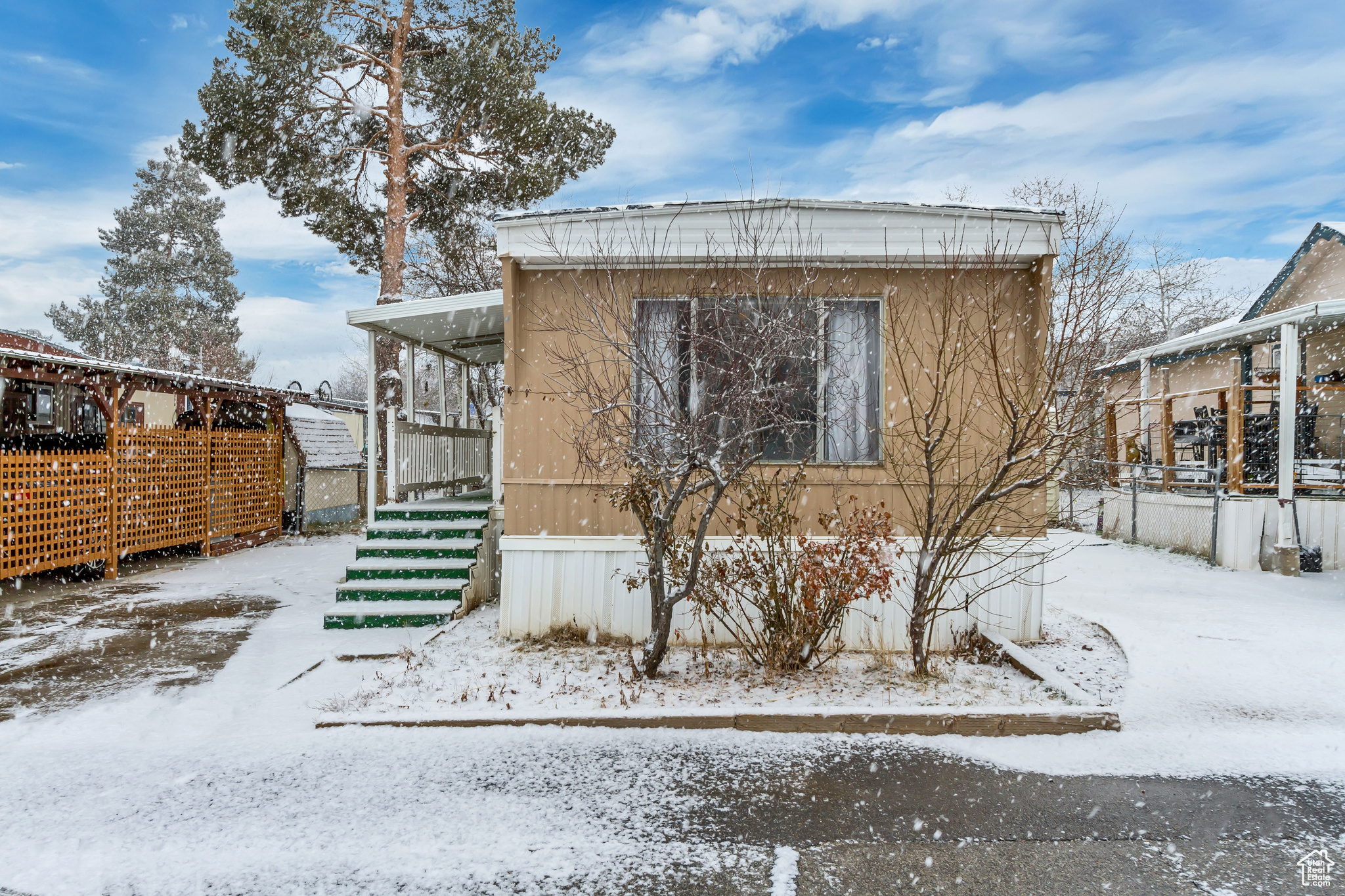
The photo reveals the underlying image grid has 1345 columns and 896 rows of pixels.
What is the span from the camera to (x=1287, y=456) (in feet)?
27.9

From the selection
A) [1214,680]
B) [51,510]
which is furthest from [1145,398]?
[51,510]

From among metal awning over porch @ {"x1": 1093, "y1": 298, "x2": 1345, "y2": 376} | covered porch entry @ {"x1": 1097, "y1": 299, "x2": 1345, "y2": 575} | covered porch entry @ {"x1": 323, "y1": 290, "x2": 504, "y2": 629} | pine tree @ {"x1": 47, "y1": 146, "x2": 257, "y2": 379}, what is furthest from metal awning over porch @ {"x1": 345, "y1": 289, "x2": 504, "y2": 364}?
pine tree @ {"x1": 47, "y1": 146, "x2": 257, "y2": 379}

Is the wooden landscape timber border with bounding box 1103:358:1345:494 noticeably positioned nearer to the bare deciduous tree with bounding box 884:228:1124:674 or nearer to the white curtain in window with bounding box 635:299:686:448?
the bare deciduous tree with bounding box 884:228:1124:674

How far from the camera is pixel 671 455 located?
4762 mm

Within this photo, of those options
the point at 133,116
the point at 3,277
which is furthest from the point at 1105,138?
the point at 3,277

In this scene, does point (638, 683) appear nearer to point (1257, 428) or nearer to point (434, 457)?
point (434, 457)

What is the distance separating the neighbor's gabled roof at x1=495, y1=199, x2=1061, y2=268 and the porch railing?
3274mm

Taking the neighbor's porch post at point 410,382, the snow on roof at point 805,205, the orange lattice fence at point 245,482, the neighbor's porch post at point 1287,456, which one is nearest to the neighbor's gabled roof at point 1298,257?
the neighbor's porch post at point 1287,456

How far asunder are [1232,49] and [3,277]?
46896mm

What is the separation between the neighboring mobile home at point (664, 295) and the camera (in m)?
5.50

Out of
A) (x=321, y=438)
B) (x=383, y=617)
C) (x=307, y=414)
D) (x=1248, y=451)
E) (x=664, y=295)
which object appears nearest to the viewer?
(x=664, y=295)

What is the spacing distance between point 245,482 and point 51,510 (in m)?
3.64

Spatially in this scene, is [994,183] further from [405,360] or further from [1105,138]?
[405,360]
